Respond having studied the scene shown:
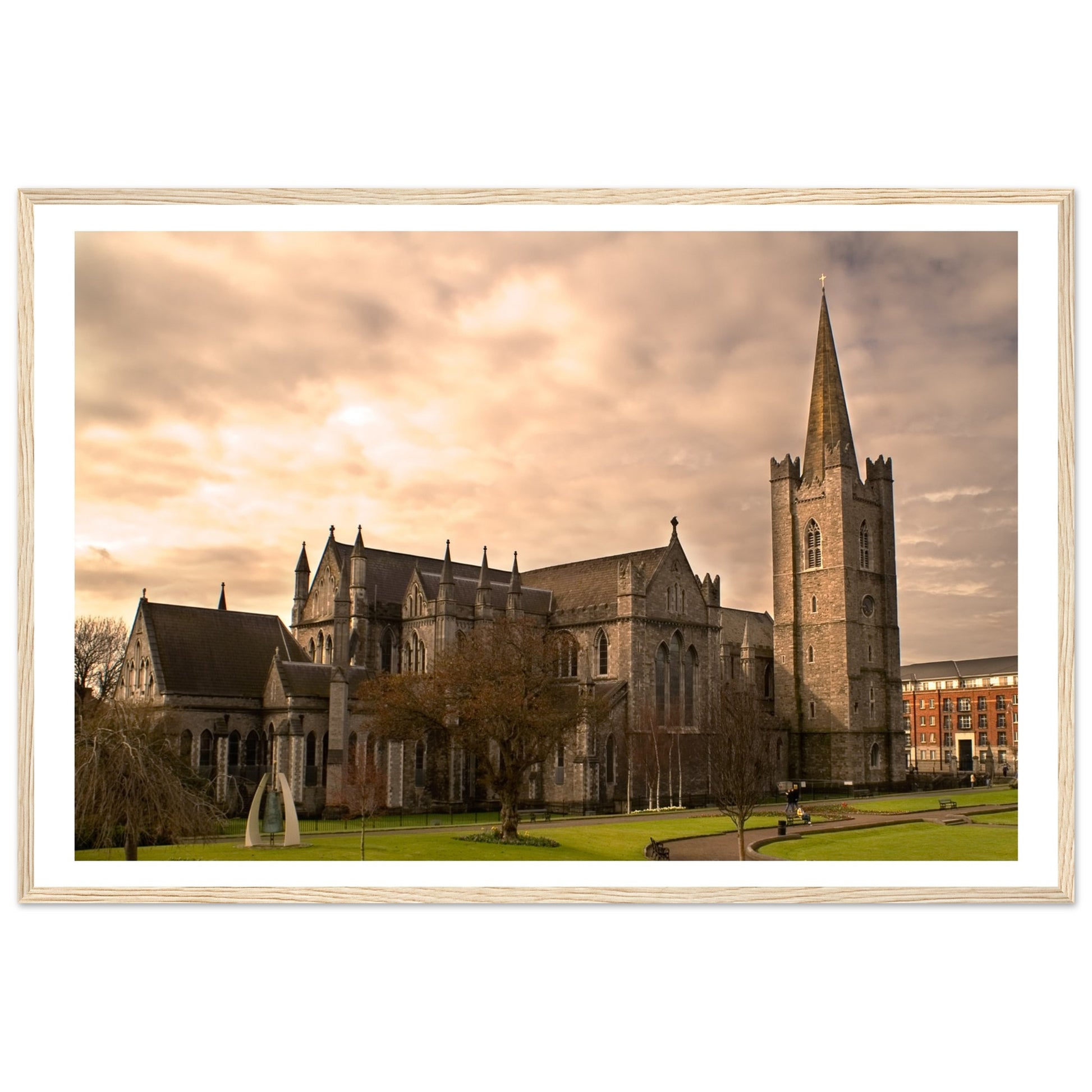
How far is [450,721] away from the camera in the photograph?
2073cm

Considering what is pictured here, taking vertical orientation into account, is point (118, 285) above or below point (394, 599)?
above

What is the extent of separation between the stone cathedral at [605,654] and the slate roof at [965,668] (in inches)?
129

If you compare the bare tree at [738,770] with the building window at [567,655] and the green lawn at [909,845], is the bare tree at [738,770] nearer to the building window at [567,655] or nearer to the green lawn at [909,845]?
the green lawn at [909,845]

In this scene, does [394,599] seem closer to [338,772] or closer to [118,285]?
[338,772]

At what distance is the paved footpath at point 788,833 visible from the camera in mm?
12492

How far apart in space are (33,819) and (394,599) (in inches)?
832

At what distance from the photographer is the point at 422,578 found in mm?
31500

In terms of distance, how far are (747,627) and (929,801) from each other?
19105 mm

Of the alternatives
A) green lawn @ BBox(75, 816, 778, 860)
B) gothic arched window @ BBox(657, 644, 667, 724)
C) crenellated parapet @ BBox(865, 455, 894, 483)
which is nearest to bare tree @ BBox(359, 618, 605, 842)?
green lawn @ BBox(75, 816, 778, 860)

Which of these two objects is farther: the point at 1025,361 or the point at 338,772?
the point at 338,772

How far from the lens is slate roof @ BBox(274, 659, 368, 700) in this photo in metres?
26.2

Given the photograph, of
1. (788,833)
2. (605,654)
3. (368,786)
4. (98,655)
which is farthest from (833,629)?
(98,655)

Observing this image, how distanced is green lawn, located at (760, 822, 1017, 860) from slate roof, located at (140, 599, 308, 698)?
47.7 feet
